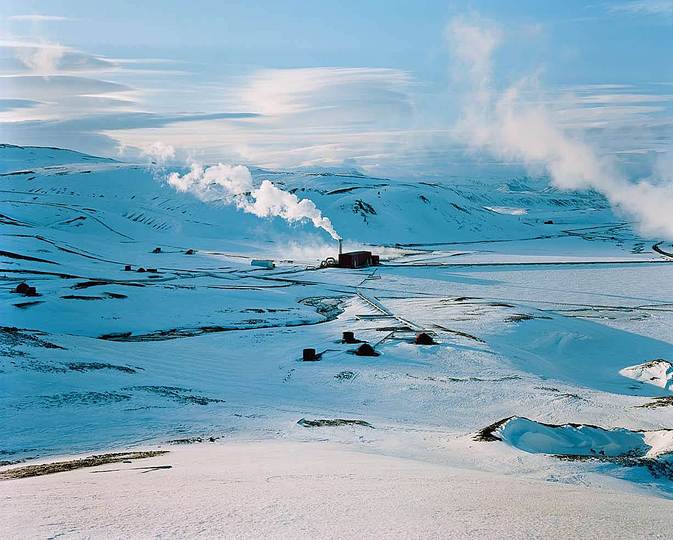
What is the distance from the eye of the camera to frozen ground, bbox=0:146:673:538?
15.7 m

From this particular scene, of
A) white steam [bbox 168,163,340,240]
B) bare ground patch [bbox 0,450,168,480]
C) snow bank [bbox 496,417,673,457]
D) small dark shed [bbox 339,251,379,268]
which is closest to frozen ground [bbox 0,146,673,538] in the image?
snow bank [bbox 496,417,673,457]

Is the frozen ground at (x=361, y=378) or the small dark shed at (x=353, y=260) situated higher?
the small dark shed at (x=353, y=260)

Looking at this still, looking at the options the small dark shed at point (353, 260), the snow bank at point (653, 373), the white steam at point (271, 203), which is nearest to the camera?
the snow bank at point (653, 373)

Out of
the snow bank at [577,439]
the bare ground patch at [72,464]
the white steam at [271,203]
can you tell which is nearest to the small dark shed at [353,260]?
the white steam at [271,203]

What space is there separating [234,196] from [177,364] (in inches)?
6164

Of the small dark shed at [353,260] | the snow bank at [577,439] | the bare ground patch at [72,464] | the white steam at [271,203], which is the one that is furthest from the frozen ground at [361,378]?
the white steam at [271,203]

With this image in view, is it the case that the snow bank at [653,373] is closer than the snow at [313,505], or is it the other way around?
the snow at [313,505]

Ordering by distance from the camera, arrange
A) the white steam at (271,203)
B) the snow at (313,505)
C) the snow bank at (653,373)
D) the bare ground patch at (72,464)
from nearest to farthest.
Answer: the snow at (313,505), the bare ground patch at (72,464), the snow bank at (653,373), the white steam at (271,203)

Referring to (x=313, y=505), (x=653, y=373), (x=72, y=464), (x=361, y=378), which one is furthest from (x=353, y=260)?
(x=313, y=505)

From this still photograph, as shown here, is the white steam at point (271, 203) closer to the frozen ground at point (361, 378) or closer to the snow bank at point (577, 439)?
the frozen ground at point (361, 378)

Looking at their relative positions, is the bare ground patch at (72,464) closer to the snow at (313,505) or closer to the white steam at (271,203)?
the snow at (313,505)

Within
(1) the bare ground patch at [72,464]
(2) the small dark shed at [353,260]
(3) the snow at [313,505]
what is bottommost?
(1) the bare ground patch at [72,464]

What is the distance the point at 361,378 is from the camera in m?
33.5

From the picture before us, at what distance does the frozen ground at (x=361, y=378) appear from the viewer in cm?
1570
